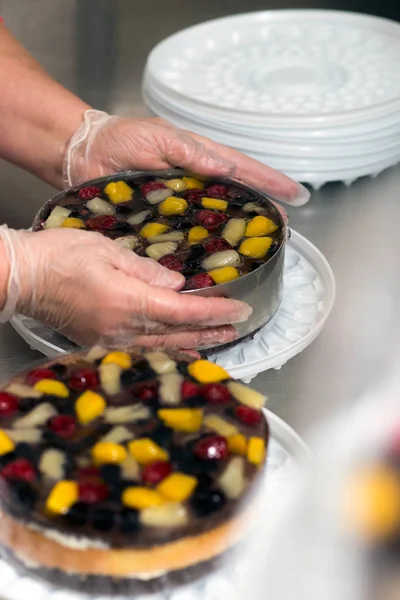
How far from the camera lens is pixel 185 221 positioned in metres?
1.44

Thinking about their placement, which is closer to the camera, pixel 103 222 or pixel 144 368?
pixel 144 368

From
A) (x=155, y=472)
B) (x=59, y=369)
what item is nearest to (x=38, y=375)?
(x=59, y=369)

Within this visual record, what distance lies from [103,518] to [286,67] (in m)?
1.44

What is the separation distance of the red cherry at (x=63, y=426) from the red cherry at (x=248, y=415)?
203mm

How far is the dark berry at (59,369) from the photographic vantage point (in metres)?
1.08

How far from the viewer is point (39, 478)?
92 centimetres

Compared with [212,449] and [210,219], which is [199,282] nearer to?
[210,219]

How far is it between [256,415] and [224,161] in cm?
69

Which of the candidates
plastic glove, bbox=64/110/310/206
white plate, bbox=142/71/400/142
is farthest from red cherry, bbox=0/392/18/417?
white plate, bbox=142/71/400/142

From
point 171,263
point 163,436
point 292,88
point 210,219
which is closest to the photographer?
point 163,436

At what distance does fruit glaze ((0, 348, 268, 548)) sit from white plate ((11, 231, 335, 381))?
0.21 m

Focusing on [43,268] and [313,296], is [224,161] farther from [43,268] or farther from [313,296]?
[43,268]

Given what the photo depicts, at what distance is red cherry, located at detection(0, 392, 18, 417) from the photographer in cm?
101

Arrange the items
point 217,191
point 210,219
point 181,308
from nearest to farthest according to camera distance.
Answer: point 181,308
point 210,219
point 217,191
